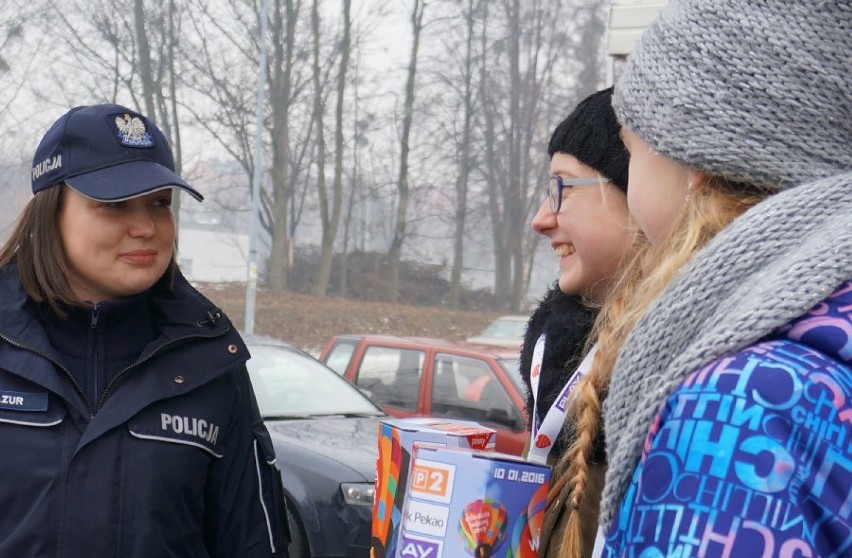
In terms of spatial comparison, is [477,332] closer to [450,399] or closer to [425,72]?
[425,72]

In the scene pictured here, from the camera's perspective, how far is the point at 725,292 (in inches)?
39.1

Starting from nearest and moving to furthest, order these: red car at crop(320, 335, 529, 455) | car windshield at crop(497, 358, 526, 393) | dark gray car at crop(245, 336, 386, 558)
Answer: dark gray car at crop(245, 336, 386, 558) → red car at crop(320, 335, 529, 455) → car windshield at crop(497, 358, 526, 393)

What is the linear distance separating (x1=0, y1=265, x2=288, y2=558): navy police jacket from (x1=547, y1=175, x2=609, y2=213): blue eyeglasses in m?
0.92

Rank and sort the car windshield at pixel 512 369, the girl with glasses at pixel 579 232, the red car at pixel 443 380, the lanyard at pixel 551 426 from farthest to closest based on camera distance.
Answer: the car windshield at pixel 512 369
the red car at pixel 443 380
the girl with glasses at pixel 579 232
the lanyard at pixel 551 426

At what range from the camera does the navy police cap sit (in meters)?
2.33

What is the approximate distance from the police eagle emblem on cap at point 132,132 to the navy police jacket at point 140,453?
441mm

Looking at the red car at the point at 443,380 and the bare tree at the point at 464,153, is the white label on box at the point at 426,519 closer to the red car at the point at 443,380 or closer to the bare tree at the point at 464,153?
the red car at the point at 443,380

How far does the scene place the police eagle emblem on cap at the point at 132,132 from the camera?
2445 millimetres

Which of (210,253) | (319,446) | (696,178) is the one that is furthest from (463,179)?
(696,178)

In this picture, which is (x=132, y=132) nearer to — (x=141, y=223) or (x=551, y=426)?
(x=141, y=223)

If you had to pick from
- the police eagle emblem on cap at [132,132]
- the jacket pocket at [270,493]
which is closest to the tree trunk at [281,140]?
the police eagle emblem on cap at [132,132]

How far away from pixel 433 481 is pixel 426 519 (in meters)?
0.06

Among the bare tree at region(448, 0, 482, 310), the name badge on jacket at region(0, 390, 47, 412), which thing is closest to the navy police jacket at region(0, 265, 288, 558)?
the name badge on jacket at region(0, 390, 47, 412)

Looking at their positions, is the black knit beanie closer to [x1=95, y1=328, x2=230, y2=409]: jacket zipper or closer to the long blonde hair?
the long blonde hair
